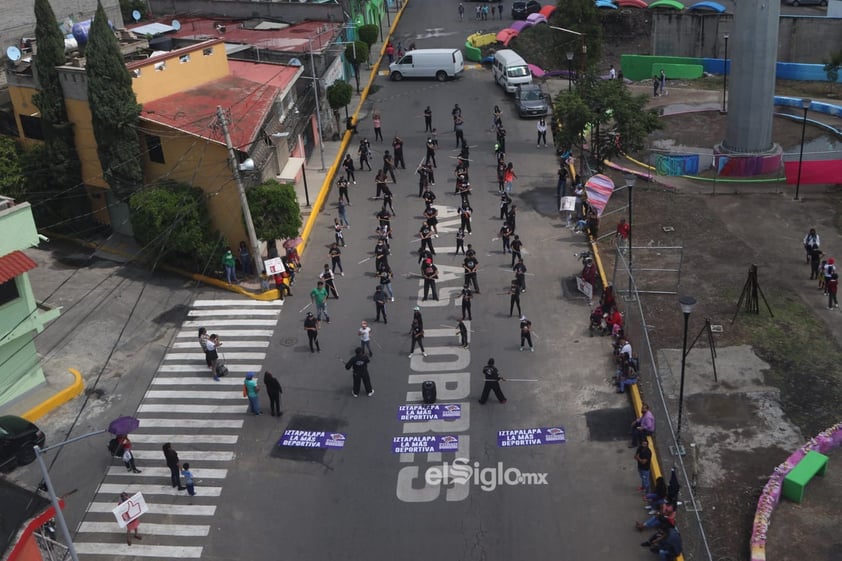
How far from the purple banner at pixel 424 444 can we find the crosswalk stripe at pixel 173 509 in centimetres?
517

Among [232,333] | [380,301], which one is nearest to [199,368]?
[232,333]

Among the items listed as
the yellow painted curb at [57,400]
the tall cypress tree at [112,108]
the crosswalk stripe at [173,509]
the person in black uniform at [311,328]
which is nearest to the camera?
the crosswalk stripe at [173,509]

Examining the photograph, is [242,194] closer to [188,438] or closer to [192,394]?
[192,394]

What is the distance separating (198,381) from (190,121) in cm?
1161

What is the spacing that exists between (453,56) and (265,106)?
22611 mm

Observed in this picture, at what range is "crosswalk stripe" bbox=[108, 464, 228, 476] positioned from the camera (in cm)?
2577

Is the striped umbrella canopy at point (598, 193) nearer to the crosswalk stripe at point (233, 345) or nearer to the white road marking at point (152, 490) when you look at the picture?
the crosswalk stripe at point (233, 345)

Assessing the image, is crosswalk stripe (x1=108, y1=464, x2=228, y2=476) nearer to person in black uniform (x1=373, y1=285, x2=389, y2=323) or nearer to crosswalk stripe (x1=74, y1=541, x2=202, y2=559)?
crosswalk stripe (x1=74, y1=541, x2=202, y2=559)

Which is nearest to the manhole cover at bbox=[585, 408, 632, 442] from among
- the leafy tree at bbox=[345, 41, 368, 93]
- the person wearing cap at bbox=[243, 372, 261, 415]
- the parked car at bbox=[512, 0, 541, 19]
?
the person wearing cap at bbox=[243, 372, 261, 415]

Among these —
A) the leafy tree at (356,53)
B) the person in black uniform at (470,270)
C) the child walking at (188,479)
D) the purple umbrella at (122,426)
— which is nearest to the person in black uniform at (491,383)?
the person in black uniform at (470,270)

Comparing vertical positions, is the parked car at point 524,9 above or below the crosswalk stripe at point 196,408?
above

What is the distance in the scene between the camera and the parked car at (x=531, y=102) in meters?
51.8

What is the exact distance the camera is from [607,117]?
40.9 meters

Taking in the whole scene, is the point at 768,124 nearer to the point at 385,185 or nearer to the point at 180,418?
the point at 385,185
